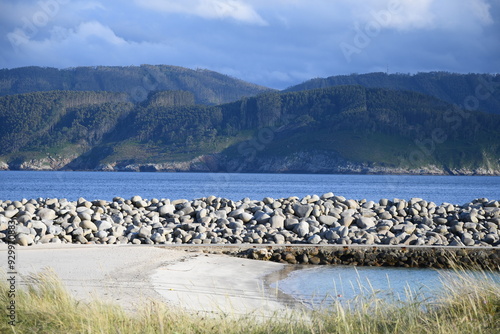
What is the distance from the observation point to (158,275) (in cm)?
1275

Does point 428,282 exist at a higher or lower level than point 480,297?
lower

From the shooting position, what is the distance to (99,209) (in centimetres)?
2245

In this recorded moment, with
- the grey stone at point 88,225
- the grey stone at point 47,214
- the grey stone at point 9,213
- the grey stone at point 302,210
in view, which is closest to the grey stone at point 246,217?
the grey stone at point 302,210

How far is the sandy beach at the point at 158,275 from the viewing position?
10.1 meters

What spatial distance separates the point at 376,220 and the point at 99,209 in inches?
394

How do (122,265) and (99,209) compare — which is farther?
(99,209)

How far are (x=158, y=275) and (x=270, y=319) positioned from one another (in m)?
5.80

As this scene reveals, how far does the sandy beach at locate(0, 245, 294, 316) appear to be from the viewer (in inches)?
399

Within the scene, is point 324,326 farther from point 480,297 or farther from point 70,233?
point 70,233

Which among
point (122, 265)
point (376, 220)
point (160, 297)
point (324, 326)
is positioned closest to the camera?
point (324, 326)

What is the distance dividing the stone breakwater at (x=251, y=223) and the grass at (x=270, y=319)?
9.58 meters

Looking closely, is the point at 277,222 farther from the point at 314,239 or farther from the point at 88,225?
the point at 88,225

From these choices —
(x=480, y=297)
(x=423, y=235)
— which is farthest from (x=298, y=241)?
(x=480, y=297)

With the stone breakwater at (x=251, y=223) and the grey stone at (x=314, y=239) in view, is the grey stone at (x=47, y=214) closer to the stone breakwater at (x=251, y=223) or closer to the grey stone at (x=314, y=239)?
the stone breakwater at (x=251, y=223)
